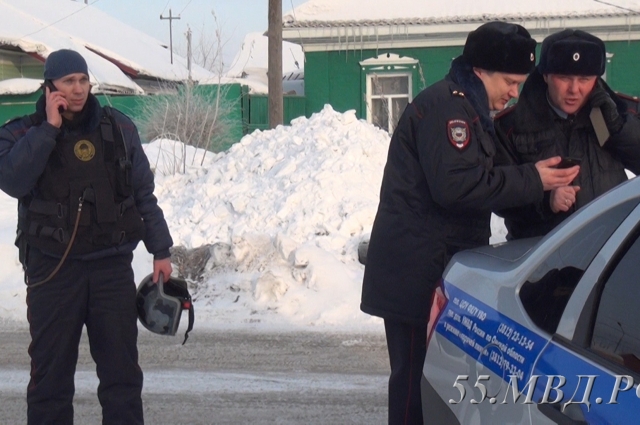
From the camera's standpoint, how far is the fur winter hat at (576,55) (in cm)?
331

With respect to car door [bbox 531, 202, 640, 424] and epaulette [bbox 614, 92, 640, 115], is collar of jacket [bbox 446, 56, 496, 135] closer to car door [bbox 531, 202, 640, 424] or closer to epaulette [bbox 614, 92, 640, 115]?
epaulette [bbox 614, 92, 640, 115]

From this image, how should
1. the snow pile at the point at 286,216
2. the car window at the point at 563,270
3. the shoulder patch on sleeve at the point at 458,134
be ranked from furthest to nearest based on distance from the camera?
the snow pile at the point at 286,216 → the shoulder patch on sleeve at the point at 458,134 → the car window at the point at 563,270

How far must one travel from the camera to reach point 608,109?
3.36m

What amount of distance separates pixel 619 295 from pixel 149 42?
39.4 m

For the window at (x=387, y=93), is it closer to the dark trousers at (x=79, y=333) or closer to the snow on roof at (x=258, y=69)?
the snow on roof at (x=258, y=69)

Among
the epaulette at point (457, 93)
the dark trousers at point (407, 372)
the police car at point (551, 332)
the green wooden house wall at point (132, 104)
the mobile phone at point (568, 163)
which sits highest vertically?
the green wooden house wall at point (132, 104)

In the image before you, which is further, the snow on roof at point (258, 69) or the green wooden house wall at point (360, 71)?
the snow on roof at point (258, 69)

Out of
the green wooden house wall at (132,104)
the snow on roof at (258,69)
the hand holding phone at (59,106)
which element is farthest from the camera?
the snow on roof at (258,69)

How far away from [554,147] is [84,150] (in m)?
1.95

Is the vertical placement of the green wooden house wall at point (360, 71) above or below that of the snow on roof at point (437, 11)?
below

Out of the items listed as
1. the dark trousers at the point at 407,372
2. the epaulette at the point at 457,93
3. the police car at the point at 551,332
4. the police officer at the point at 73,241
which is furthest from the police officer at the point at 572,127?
the police officer at the point at 73,241

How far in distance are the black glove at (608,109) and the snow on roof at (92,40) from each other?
58.9 ft

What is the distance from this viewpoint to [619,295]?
2057mm

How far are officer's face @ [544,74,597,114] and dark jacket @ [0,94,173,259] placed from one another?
5.91 feet
